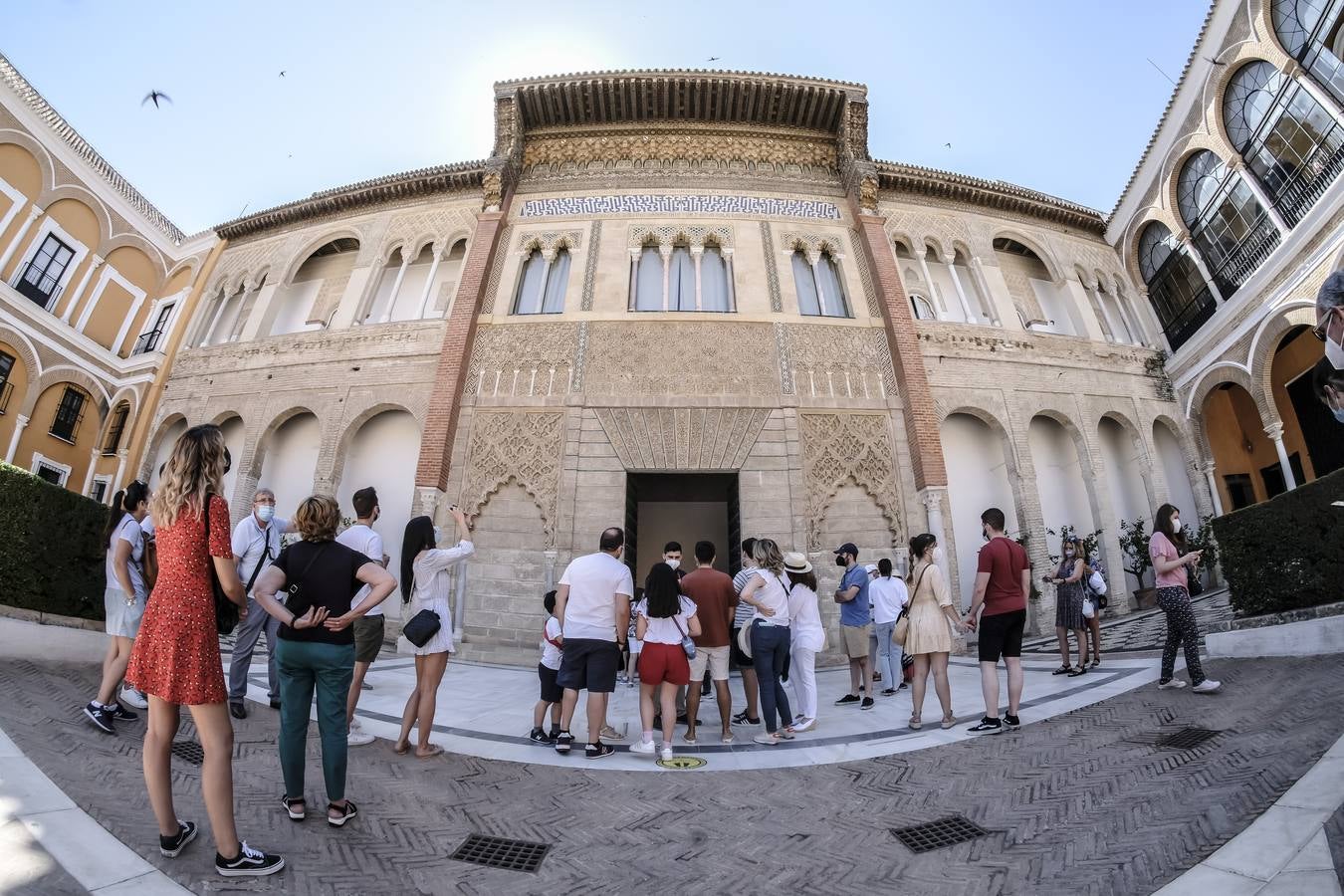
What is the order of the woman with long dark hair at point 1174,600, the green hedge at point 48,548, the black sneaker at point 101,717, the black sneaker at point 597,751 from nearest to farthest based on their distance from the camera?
the black sneaker at point 101,717 < the black sneaker at point 597,751 < the woman with long dark hair at point 1174,600 < the green hedge at point 48,548

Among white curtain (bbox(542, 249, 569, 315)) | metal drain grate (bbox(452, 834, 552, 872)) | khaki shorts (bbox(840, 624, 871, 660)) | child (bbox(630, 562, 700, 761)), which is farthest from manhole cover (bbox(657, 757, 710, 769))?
white curtain (bbox(542, 249, 569, 315))

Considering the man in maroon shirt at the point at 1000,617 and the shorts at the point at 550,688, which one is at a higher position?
the man in maroon shirt at the point at 1000,617

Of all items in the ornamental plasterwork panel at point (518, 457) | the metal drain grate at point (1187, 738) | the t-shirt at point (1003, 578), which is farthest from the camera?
the ornamental plasterwork panel at point (518, 457)

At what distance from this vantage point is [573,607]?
4.36m

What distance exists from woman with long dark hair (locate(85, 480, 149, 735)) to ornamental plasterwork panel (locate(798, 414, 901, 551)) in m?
8.58

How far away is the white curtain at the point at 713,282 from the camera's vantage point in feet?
39.9

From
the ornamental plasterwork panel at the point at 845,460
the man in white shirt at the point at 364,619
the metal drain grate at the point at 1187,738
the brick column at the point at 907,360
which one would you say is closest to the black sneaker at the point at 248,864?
the man in white shirt at the point at 364,619

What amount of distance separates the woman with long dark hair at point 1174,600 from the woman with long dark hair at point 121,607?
302 inches

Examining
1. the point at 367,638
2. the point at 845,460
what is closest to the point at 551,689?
the point at 367,638

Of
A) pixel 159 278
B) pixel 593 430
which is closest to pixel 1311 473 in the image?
pixel 593 430

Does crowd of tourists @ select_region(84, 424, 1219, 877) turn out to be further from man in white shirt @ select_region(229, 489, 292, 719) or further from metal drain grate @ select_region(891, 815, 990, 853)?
metal drain grate @ select_region(891, 815, 990, 853)

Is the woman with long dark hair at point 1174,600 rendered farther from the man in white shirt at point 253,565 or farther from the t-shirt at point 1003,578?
the man in white shirt at point 253,565

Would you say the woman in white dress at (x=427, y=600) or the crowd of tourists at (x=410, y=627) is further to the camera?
the woman in white dress at (x=427, y=600)

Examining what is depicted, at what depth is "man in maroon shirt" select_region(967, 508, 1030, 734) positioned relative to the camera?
4578 millimetres
